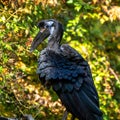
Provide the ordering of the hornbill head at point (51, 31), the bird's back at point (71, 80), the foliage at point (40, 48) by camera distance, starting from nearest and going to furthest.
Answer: the bird's back at point (71, 80), the hornbill head at point (51, 31), the foliage at point (40, 48)

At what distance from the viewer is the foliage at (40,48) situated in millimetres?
6918

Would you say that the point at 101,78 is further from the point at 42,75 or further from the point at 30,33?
the point at 42,75

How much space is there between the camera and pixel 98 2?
8477mm

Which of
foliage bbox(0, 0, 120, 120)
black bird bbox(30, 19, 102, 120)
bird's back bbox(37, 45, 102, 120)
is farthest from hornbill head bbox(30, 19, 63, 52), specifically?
foliage bbox(0, 0, 120, 120)

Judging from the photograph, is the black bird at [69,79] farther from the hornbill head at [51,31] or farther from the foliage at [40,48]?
the foliage at [40,48]

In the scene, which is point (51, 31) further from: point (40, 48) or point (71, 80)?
point (40, 48)

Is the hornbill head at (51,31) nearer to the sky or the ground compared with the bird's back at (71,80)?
nearer to the sky

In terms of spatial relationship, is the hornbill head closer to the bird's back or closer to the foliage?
the bird's back

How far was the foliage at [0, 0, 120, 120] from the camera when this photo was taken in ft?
22.7

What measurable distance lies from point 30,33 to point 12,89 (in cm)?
77

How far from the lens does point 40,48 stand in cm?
802

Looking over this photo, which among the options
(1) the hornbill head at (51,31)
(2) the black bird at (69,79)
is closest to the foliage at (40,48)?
(1) the hornbill head at (51,31)

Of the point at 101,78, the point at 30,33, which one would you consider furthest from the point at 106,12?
the point at 30,33

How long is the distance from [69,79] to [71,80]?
0.02 m
